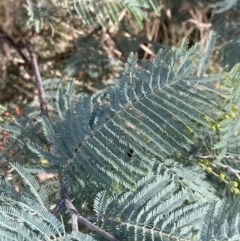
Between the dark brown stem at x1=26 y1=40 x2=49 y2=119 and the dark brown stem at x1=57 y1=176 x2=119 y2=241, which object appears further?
the dark brown stem at x1=26 y1=40 x2=49 y2=119

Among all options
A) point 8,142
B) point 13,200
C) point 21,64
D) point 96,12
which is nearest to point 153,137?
point 13,200

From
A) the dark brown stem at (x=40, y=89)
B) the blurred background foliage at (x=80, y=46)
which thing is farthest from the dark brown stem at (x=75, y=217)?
the blurred background foliage at (x=80, y=46)

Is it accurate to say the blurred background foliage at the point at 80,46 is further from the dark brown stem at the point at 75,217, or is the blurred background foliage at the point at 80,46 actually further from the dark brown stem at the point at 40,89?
the dark brown stem at the point at 75,217

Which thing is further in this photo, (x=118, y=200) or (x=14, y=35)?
(x=14, y=35)

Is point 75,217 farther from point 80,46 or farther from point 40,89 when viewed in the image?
point 80,46

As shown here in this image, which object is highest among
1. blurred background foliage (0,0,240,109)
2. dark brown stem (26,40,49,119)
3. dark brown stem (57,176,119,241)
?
blurred background foliage (0,0,240,109)

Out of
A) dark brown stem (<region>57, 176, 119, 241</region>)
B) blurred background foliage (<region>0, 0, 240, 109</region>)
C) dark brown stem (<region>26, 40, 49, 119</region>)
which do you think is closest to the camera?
dark brown stem (<region>57, 176, 119, 241</region>)

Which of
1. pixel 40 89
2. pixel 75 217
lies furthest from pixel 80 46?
pixel 75 217

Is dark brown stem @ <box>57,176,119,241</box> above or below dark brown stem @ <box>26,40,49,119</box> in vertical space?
below

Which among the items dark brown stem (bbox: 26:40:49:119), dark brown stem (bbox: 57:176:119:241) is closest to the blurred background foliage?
dark brown stem (bbox: 26:40:49:119)

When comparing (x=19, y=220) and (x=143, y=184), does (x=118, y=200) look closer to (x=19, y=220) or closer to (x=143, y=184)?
(x=143, y=184)

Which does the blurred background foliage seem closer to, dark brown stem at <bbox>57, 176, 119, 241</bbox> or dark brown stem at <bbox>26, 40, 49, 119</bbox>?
dark brown stem at <bbox>26, 40, 49, 119</bbox>
